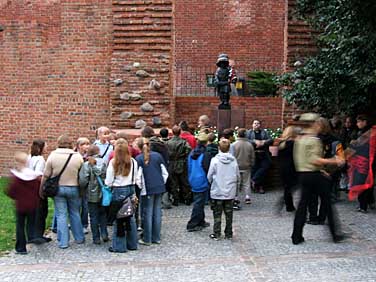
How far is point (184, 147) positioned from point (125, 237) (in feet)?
10.4

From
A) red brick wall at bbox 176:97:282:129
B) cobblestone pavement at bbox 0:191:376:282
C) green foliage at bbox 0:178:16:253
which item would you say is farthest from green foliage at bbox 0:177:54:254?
red brick wall at bbox 176:97:282:129

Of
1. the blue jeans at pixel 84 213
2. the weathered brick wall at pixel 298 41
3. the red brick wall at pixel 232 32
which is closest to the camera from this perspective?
the blue jeans at pixel 84 213

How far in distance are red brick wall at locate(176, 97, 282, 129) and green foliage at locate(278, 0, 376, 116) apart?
2261 millimetres

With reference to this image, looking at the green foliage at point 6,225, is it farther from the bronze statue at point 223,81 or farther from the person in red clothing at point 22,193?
the bronze statue at point 223,81

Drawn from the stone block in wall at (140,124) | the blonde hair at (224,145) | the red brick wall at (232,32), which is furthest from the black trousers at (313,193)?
the red brick wall at (232,32)

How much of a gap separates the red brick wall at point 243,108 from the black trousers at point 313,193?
7.12 metres

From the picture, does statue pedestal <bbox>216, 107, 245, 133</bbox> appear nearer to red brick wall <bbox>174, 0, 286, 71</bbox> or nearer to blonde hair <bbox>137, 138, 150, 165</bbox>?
blonde hair <bbox>137, 138, 150, 165</bbox>

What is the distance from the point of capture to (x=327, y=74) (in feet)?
39.9

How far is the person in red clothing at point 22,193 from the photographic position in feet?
28.6

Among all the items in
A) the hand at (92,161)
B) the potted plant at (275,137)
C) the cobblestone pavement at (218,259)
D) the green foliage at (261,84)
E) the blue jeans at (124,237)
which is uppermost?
the green foliage at (261,84)

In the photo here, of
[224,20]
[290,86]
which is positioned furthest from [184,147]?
[224,20]

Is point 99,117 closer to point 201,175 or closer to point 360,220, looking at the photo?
point 201,175

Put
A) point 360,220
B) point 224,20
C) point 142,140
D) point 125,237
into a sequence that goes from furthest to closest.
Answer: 1. point 224,20
2. point 360,220
3. point 142,140
4. point 125,237

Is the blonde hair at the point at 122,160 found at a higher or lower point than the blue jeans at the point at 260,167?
higher
